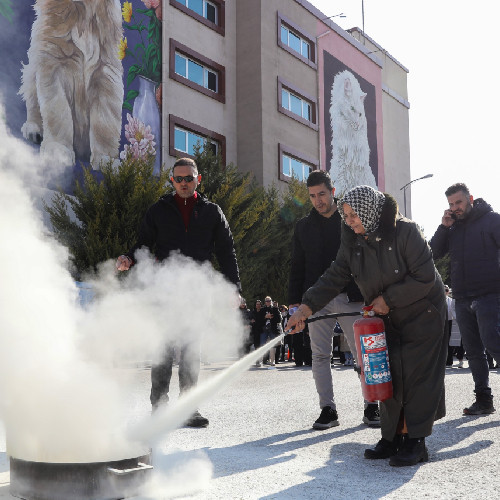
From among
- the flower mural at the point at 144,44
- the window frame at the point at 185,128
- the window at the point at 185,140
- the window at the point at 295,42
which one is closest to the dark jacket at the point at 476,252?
the window frame at the point at 185,128

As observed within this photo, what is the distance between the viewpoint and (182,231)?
4.87 meters

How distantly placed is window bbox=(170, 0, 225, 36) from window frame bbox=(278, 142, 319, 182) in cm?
531

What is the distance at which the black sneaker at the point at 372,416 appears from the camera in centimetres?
470

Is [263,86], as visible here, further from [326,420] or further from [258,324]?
[326,420]

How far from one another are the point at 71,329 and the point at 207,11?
23115mm

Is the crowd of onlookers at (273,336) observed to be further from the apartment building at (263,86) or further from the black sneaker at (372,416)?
the apartment building at (263,86)

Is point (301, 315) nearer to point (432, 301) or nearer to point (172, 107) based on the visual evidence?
point (432, 301)

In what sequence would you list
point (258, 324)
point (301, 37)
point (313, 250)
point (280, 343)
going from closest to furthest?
point (313, 250)
point (258, 324)
point (280, 343)
point (301, 37)

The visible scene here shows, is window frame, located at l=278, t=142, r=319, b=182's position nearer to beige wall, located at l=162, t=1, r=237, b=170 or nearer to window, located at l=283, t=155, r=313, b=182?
window, located at l=283, t=155, r=313, b=182

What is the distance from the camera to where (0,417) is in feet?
9.76

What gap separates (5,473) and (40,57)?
1638 cm

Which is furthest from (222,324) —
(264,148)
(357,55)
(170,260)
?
(357,55)

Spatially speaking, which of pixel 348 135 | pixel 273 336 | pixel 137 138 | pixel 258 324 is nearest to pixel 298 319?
pixel 273 336

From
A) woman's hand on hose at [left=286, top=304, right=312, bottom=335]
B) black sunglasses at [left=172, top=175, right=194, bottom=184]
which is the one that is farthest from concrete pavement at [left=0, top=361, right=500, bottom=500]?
black sunglasses at [left=172, top=175, right=194, bottom=184]
